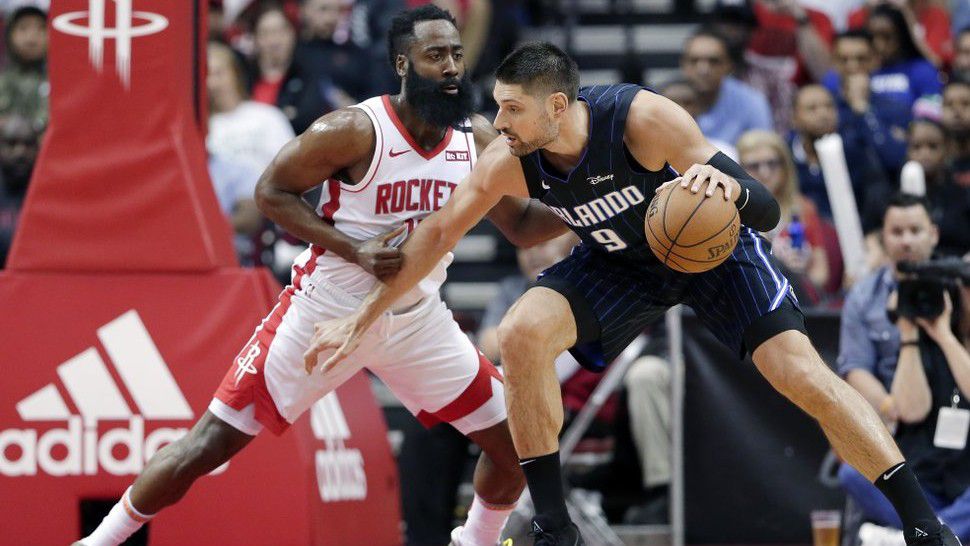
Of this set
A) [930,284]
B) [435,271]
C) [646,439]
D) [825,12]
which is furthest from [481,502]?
[825,12]

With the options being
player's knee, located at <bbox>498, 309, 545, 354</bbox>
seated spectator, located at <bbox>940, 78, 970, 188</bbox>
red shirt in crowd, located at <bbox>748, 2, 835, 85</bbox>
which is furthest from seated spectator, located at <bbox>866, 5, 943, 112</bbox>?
player's knee, located at <bbox>498, 309, 545, 354</bbox>

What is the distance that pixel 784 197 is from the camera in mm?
9695

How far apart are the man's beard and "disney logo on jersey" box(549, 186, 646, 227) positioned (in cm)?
72

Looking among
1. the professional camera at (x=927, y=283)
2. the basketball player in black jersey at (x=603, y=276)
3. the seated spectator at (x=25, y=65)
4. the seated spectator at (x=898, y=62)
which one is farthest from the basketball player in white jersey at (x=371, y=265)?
the seated spectator at (x=898, y=62)

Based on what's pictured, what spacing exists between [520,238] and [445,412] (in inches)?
31.3

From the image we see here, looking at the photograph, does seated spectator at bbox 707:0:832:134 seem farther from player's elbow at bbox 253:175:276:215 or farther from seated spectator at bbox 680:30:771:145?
player's elbow at bbox 253:175:276:215

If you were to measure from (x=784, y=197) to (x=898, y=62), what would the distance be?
7.88 feet

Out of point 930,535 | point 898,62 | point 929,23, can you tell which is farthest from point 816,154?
point 930,535


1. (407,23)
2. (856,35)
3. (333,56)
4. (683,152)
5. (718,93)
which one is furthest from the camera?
(333,56)

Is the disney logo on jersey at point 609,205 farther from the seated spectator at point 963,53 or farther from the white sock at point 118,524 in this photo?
the seated spectator at point 963,53

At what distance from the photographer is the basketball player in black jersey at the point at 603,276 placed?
5293 mm

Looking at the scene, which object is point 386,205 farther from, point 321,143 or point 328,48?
point 328,48

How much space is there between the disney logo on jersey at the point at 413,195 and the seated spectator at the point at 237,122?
4601 millimetres

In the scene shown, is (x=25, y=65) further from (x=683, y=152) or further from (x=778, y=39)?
(x=683, y=152)
